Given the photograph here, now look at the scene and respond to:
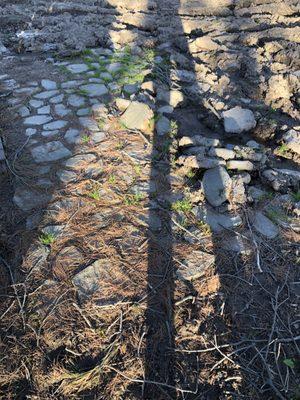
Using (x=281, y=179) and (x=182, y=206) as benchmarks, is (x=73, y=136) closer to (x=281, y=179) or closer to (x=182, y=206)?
(x=182, y=206)

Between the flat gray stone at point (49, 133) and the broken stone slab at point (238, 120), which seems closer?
the flat gray stone at point (49, 133)

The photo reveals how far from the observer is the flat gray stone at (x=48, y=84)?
4.68 m

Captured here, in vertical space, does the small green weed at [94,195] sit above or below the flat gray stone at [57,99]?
below

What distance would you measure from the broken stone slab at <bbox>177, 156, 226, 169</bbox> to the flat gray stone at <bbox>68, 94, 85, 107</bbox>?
1629 mm

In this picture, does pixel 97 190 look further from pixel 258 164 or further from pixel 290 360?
pixel 290 360

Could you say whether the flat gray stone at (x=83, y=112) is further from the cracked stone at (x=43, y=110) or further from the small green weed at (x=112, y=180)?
the small green weed at (x=112, y=180)

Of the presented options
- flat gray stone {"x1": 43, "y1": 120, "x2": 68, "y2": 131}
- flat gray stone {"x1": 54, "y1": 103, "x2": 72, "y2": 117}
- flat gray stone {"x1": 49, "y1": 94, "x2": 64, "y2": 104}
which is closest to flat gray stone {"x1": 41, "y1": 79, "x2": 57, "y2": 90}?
flat gray stone {"x1": 49, "y1": 94, "x2": 64, "y2": 104}

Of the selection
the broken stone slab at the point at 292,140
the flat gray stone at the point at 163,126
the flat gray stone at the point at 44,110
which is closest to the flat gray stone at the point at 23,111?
the flat gray stone at the point at 44,110

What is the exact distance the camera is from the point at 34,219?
115 inches

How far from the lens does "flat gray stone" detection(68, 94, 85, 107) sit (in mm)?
4371

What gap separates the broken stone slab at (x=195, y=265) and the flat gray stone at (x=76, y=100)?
2520 millimetres

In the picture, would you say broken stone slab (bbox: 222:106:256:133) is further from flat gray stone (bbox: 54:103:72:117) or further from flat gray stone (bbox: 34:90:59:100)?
flat gray stone (bbox: 34:90:59:100)

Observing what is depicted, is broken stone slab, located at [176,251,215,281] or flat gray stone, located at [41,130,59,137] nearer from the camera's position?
broken stone slab, located at [176,251,215,281]

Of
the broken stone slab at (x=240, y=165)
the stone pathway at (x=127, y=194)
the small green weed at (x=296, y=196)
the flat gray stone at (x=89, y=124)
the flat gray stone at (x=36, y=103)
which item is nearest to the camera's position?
the stone pathway at (x=127, y=194)
